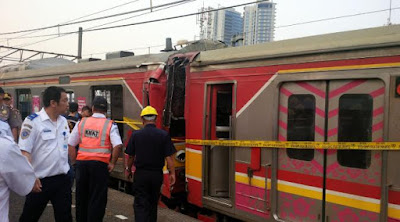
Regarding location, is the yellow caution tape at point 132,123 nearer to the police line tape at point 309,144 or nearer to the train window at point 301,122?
the police line tape at point 309,144

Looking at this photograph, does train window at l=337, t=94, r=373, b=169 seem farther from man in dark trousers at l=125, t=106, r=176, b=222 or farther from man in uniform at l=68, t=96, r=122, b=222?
man in uniform at l=68, t=96, r=122, b=222

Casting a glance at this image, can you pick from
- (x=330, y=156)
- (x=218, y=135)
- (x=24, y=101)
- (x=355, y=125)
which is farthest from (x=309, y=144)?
(x=24, y=101)

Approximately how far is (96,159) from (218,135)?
1.87 metres

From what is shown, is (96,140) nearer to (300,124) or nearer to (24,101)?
(300,124)

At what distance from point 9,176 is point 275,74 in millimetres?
3240

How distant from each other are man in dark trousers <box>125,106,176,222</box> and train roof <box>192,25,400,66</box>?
1.45 metres

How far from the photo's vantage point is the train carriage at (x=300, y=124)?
Result: 147 inches

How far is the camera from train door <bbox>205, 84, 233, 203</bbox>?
5.51m

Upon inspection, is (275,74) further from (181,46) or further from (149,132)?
(181,46)

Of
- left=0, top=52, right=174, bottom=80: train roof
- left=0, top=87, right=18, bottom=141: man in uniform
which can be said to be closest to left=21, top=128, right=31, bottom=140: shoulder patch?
left=0, top=87, right=18, bottom=141: man in uniform

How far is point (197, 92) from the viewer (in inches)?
224

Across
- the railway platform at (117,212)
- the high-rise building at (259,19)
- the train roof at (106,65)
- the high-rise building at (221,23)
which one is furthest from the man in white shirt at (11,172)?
the high-rise building at (221,23)

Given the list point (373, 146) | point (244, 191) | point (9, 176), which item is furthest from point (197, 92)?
point (9, 176)

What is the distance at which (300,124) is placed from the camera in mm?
4391
